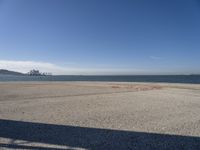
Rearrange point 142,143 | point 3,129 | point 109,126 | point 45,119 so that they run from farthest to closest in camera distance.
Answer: point 45,119 → point 109,126 → point 3,129 → point 142,143

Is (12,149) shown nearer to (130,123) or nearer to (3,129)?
(3,129)

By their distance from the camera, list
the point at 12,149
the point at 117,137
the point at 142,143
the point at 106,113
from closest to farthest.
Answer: the point at 12,149 → the point at 142,143 → the point at 117,137 → the point at 106,113

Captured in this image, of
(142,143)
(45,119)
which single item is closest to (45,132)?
(45,119)

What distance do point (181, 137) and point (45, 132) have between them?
3.96 metres

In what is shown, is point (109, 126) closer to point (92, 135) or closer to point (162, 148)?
point (92, 135)

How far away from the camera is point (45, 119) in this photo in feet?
30.3

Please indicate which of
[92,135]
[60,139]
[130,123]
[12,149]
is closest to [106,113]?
[130,123]

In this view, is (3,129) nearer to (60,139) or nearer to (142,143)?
(60,139)

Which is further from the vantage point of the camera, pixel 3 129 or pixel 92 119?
pixel 92 119

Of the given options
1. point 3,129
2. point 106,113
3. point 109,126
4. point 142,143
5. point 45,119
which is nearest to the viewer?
point 142,143

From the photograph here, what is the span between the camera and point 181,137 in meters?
6.77

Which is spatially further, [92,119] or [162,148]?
[92,119]

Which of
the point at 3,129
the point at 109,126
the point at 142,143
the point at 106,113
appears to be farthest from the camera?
the point at 106,113

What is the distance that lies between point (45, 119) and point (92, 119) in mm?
1817
